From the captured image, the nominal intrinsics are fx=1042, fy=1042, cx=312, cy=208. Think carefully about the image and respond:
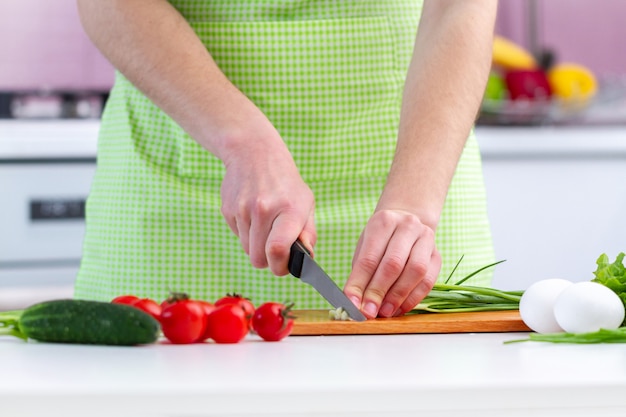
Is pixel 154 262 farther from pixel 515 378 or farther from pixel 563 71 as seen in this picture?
pixel 563 71

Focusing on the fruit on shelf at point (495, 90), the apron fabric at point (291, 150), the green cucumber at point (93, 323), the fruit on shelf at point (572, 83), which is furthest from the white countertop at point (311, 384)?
the fruit on shelf at point (572, 83)

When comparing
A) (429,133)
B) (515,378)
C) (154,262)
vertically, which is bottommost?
(154,262)

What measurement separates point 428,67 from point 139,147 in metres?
0.44

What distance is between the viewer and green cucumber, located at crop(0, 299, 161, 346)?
0.86 metres

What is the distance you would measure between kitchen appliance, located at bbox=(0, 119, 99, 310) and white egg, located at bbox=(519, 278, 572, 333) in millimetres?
1543

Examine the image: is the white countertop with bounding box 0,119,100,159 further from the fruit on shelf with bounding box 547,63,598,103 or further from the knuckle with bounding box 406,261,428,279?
the knuckle with bounding box 406,261,428,279

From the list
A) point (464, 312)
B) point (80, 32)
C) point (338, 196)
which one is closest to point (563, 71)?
point (80, 32)

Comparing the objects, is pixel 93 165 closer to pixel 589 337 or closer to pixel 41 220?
Result: pixel 41 220

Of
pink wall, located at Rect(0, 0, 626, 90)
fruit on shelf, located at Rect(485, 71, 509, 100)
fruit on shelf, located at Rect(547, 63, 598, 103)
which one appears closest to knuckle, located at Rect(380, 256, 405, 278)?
fruit on shelf, located at Rect(485, 71, 509, 100)

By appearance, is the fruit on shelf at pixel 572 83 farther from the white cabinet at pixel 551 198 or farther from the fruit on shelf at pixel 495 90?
the white cabinet at pixel 551 198

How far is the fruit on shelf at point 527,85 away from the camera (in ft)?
9.39

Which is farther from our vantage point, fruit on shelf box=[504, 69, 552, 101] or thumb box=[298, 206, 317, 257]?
fruit on shelf box=[504, 69, 552, 101]

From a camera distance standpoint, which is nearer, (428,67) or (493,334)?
(493,334)

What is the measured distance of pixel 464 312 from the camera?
1.10 metres
